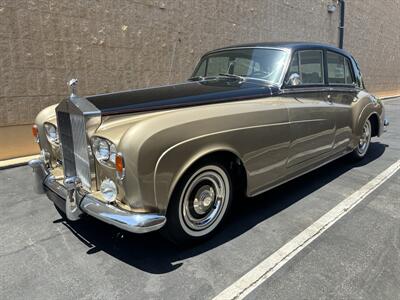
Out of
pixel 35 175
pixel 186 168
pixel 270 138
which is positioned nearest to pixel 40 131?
pixel 35 175

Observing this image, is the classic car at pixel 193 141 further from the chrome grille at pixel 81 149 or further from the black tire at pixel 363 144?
the black tire at pixel 363 144

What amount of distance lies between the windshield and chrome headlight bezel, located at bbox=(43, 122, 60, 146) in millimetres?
2011

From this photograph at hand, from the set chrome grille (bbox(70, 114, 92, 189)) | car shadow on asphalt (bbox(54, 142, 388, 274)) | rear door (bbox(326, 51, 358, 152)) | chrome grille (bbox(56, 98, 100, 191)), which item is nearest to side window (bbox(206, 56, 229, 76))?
rear door (bbox(326, 51, 358, 152))

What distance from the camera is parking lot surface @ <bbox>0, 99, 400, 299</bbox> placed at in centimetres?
241

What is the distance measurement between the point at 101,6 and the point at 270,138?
466 centimetres

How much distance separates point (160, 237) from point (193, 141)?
1.01 metres

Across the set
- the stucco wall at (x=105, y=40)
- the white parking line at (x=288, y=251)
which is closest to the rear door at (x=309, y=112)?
the white parking line at (x=288, y=251)

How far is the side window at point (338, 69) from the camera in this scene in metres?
4.59

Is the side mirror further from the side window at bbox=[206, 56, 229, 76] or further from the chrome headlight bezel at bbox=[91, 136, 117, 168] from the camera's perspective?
the chrome headlight bezel at bbox=[91, 136, 117, 168]

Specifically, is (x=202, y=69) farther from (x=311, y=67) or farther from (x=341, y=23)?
(x=341, y=23)

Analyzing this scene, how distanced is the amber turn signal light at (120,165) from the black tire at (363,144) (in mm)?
4063

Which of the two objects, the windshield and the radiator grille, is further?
the windshield

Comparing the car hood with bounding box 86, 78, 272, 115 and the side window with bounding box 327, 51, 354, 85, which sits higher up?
the side window with bounding box 327, 51, 354, 85

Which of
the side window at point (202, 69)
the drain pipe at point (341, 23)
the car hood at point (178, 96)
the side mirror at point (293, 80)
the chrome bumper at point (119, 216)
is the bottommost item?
the chrome bumper at point (119, 216)
